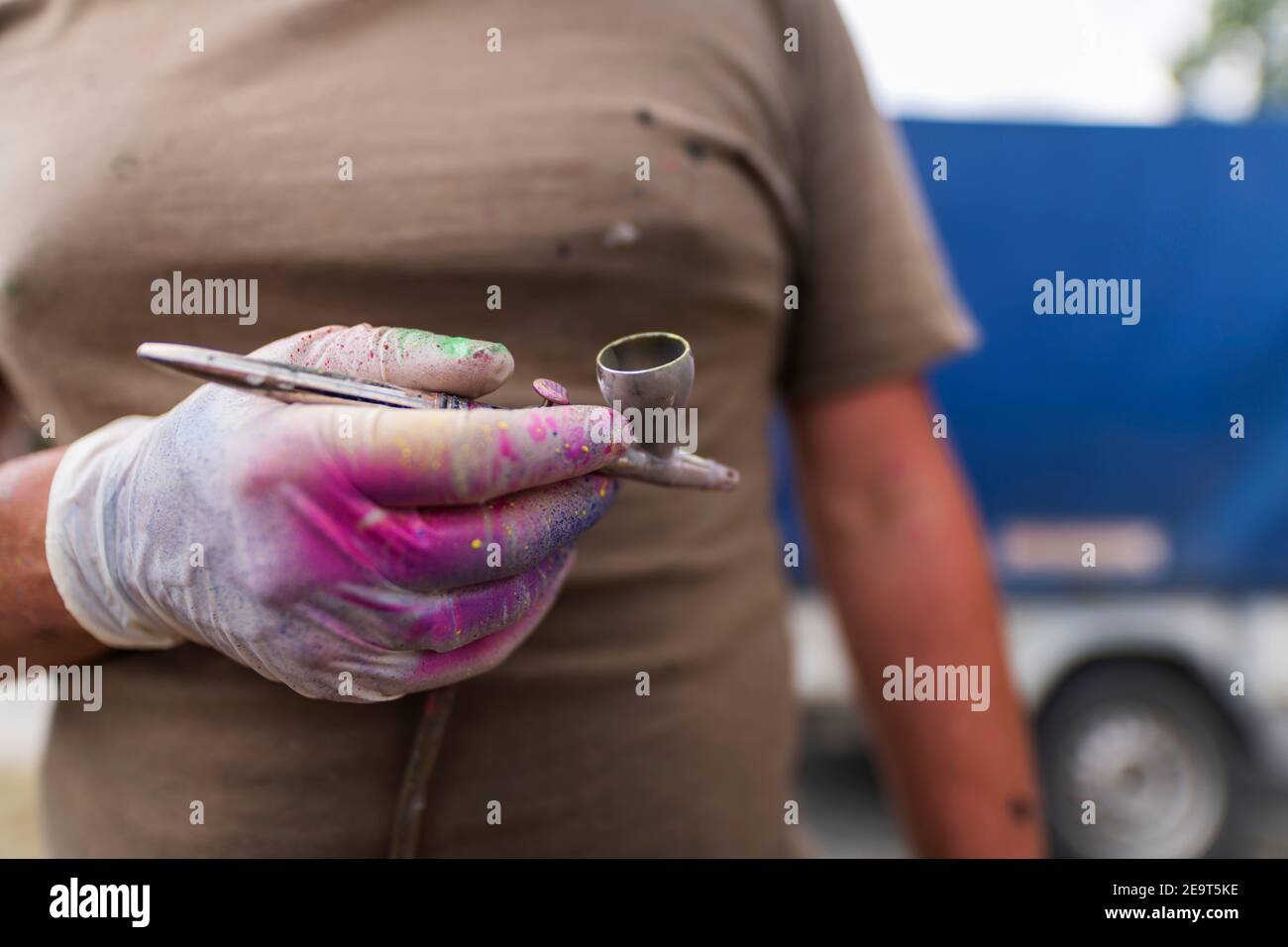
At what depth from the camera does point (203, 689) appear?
2.75ft

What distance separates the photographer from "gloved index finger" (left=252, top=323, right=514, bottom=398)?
26.3 inches

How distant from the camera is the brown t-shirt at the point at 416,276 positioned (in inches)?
32.9

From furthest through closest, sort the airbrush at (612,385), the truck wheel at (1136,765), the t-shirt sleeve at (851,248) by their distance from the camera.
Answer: the truck wheel at (1136,765) < the t-shirt sleeve at (851,248) < the airbrush at (612,385)

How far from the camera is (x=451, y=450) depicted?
23.7 inches

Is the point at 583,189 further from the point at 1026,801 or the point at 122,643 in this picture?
the point at 1026,801

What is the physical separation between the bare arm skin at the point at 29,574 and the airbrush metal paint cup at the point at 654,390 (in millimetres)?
490

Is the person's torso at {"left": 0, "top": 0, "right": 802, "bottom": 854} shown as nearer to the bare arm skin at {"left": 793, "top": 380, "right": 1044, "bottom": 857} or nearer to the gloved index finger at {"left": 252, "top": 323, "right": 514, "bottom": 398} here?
the gloved index finger at {"left": 252, "top": 323, "right": 514, "bottom": 398}

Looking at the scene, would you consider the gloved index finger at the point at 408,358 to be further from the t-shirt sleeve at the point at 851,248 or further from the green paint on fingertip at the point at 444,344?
the t-shirt sleeve at the point at 851,248

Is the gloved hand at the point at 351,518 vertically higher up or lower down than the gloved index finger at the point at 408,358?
lower down

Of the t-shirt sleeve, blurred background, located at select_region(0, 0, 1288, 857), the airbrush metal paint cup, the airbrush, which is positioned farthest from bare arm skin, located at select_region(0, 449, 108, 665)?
blurred background, located at select_region(0, 0, 1288, 857)

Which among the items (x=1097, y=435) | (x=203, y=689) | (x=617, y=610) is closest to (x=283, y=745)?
(x=203, y=689)

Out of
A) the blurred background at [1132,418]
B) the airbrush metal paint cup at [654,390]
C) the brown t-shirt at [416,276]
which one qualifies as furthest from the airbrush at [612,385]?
the blurred background at [1132,418]

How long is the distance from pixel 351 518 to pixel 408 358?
0.13 metres

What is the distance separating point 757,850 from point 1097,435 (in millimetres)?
2345
